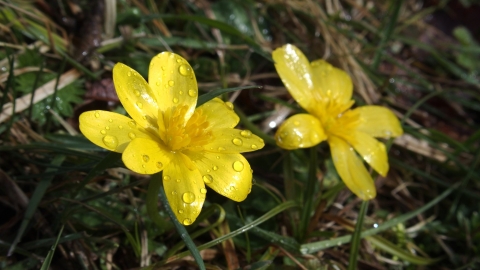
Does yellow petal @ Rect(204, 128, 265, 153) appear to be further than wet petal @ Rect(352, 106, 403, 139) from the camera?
No

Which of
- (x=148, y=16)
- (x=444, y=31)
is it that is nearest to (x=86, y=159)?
(x=148, y=16)

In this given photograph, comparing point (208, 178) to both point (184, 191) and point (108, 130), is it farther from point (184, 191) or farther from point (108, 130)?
point (108, 130)

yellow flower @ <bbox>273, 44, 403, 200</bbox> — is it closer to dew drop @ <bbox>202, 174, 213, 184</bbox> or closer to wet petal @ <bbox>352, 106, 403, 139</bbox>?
wet petal @ <bbox>352, 106, 403, 139</bbox>

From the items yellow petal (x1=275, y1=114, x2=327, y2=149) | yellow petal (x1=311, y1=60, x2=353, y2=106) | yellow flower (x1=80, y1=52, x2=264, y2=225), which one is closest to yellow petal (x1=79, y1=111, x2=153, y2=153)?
yellow flower (x1=80, y1=52, x2=264, y2=225)

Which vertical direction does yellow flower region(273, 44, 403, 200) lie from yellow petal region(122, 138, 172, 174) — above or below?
below

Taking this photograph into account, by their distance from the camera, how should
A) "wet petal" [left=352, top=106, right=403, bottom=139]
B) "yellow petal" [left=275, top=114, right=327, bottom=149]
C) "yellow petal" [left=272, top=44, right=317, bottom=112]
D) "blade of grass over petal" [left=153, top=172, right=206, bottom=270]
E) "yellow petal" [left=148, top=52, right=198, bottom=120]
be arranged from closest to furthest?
"blade of grass over petal" [left=153, top=172, right=206, bottom=270] < "yellow petal" [left=148, top=52, right=198, bottom=120] < "yellow petal" [left=275, top=114, right=327, bottom=149] < "yellow petal" [left=272, top=44, right=317, bottom=112] < "wet petal" [left=352, top=106, right=403, bottom=139]

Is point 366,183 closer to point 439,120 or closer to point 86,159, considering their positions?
point 86,159

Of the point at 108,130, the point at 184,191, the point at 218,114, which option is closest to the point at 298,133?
the point at 218,114
